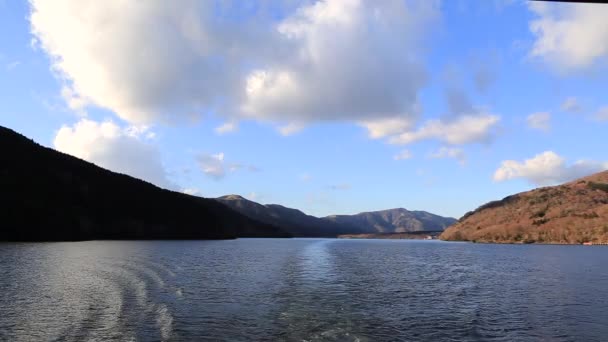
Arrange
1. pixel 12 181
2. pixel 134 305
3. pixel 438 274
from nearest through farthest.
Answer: pixel 134 305 → pixel 438 274 → pixel 12 181

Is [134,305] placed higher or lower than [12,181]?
lower

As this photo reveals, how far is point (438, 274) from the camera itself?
252ft

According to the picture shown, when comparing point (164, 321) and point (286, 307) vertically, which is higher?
point (286, 307)

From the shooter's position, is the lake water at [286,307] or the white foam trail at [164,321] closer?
the white foam trail at [164,321]

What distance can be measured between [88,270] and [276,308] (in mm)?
40399

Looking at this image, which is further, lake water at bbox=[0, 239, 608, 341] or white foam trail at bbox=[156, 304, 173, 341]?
lake water at bbox=[0, 239, 608, 341]

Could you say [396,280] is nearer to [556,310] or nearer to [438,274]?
[438,274]

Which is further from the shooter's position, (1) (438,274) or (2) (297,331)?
(1) (438,274)

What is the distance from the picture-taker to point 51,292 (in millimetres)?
46000

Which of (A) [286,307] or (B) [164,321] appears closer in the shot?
(B) [164,321]

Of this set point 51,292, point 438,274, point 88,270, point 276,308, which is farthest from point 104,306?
point 438,274

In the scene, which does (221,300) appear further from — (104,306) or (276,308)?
(104,306)

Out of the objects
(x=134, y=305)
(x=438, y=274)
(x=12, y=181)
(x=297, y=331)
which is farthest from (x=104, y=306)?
(x=12, y=181)

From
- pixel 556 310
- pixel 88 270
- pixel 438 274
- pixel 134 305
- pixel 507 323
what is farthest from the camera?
pixel 438 274
